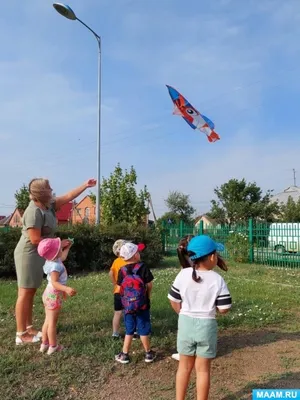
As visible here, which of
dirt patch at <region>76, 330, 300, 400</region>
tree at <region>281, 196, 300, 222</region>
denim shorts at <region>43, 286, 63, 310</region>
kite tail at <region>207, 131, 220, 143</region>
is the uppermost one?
kite tail at <region>207, 131, 220, 143</region>

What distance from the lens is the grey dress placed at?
174 inches

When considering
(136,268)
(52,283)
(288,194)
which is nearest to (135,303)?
(136,268)

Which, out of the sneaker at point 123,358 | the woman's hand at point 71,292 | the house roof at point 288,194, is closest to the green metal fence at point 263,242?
the sneaker at point 123,358

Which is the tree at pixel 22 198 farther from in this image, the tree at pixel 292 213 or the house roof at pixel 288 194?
the house roof at pixel 288 194

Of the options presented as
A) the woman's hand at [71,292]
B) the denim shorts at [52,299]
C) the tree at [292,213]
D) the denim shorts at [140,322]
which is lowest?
the denim shorts at [140,322]

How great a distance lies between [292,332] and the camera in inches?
199

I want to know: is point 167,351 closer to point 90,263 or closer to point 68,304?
point 68,304

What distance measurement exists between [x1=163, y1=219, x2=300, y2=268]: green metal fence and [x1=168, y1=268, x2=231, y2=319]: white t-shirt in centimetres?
1113

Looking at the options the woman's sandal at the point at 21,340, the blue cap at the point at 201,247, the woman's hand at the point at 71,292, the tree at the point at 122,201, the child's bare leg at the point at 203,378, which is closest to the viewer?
the child's bare leg at the point at 203,378

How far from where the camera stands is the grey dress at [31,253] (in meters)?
4.41

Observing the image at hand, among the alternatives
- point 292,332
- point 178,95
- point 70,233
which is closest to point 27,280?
point 292,332

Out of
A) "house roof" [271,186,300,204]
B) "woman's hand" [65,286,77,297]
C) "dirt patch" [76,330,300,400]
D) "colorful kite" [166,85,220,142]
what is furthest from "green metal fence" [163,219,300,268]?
"house roof" [271,186,300,204]

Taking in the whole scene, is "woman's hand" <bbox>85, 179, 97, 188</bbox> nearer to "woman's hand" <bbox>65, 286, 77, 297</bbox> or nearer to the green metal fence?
"woman's hand" <bbox>65, 286, 77, 297</bbox>

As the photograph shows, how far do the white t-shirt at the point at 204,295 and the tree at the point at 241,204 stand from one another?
33203 millimetres
